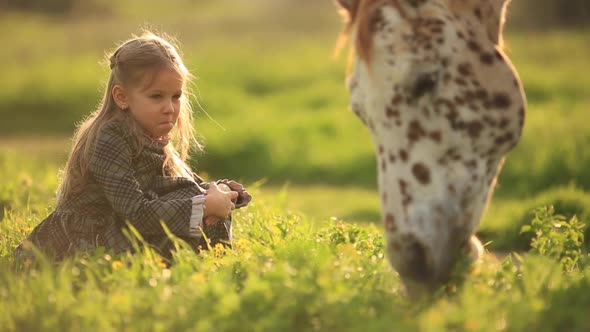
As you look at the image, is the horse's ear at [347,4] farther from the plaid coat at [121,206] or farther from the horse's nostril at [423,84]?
the plaid coat at [121,206]

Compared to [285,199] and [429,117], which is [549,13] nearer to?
[285,199]

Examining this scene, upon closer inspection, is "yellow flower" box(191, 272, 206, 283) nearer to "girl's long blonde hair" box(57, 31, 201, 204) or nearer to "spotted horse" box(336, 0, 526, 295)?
"spotted horse" box(336, 0, 526, 295)

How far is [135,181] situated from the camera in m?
4.64

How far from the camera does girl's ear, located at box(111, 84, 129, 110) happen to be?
4.84m

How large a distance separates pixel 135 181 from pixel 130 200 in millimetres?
112

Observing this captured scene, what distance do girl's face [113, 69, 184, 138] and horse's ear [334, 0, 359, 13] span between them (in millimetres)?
1454

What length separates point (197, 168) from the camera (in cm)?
1148

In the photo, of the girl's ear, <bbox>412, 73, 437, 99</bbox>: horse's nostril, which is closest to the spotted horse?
<bbox>412, 73, 437, 99</bbox>: horse's nostril

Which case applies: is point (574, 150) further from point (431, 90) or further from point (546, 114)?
point (431, 90)

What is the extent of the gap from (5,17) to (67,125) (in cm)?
1481

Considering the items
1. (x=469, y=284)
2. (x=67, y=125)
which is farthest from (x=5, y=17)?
(x=469, y=284)

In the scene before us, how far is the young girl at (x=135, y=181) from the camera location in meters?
4.62

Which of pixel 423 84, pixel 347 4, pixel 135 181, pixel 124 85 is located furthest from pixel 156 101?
pixel 423 84

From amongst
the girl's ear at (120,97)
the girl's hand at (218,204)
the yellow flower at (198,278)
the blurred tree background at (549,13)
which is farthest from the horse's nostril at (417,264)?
the blurred tree background at (549,13)
